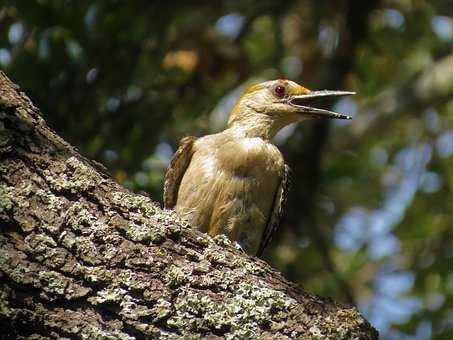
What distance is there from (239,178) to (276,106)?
41.6 inches

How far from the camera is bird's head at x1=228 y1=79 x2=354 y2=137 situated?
7367mm

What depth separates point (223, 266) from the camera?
400 centimetres

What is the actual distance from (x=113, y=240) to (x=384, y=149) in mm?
8134

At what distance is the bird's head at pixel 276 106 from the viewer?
7367 mm

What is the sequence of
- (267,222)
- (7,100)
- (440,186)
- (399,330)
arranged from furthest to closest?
(440,186) < (399,330) < (267,222) < (7,100)

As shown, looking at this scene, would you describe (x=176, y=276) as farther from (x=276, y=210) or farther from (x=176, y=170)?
(x=176, y=170)

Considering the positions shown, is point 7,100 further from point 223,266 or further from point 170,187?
point 170,187

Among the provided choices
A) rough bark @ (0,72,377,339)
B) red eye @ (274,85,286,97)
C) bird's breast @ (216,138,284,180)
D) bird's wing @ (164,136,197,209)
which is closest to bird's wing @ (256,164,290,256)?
bird's breast @ (216,138,284,180)

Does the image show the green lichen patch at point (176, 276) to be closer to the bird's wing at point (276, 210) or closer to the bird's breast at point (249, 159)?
the bird's breast at point (249, 159)

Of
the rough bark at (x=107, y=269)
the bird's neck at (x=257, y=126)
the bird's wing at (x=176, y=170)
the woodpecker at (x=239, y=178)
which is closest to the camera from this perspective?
the rough bark at (x=107, y=269)

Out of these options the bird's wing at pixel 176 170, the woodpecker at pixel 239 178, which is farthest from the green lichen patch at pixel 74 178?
the bird's wing at pixel 176 170

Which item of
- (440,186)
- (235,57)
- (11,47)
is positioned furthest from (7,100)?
(440,186)

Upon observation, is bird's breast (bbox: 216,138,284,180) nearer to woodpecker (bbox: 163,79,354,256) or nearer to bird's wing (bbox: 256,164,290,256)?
Result: woodpecker (bbox: 163,79,354,256)

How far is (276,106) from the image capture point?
7418 millimetres
